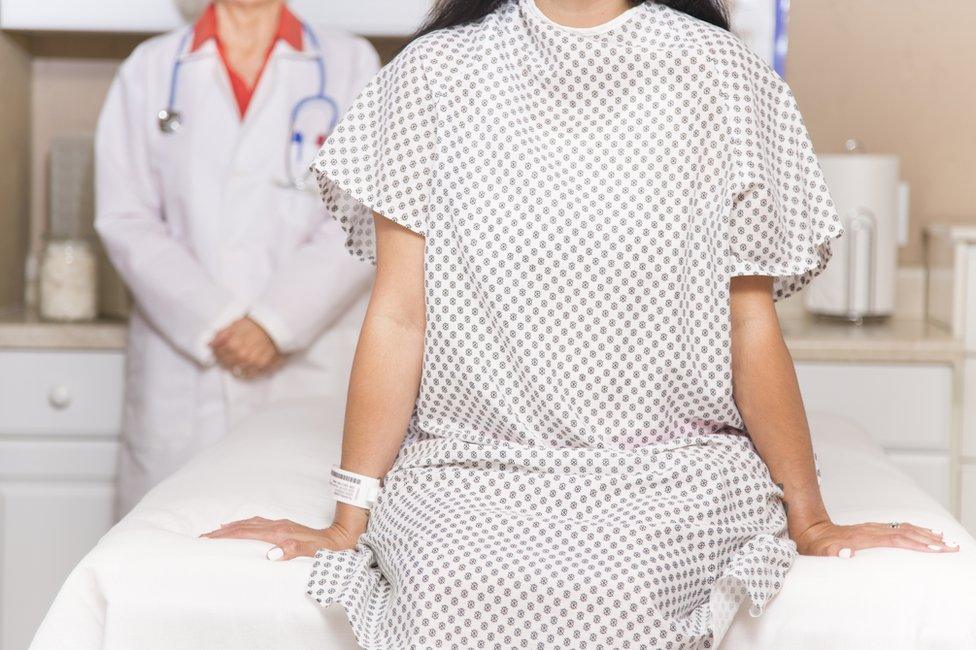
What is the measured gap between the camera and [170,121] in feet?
6.31

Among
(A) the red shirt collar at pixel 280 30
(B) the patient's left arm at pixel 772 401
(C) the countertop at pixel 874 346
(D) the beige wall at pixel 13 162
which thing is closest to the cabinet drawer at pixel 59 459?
(D) the beige wall at pixel 13 162

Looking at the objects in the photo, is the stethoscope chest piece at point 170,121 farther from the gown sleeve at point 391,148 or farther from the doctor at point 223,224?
the gown sleeve at point 391,148

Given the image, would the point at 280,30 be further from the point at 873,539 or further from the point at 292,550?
the point at 873,539

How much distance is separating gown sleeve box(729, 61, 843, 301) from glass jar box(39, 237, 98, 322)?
1345 millimetres

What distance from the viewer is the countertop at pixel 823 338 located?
6.40 ft

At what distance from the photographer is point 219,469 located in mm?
1220

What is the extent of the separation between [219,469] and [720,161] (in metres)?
0.54

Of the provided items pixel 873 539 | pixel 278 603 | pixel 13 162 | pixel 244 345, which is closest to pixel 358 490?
pixel 278 603

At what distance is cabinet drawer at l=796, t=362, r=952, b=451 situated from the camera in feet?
6.42

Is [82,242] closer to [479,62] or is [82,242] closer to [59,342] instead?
[59,342]

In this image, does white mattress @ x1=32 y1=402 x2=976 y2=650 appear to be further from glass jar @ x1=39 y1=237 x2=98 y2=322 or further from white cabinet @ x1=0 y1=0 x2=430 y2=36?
white cabinet @ x1=0 y1=0 x2=430 y2=36

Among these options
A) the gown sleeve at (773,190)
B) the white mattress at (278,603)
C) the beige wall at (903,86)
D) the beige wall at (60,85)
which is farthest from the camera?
the beige wall at (60,85)

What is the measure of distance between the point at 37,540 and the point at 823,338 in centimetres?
128

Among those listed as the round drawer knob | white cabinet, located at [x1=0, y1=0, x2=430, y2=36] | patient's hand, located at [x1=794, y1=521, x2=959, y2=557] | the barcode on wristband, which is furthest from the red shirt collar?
patient's hand, located at [x1=794, y1=521, x2=959, y2=557]
